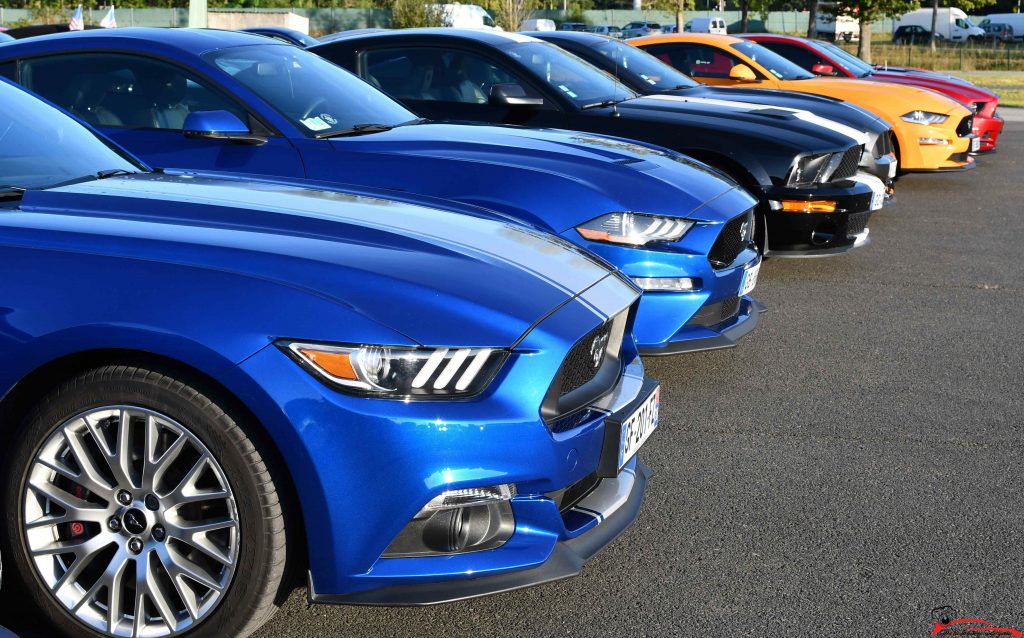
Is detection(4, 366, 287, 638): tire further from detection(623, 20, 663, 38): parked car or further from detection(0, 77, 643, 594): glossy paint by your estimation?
detection(623, 20, 663, 38): parked car

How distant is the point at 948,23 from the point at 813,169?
212 feet

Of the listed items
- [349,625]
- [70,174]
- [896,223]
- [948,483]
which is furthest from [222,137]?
[896,223]

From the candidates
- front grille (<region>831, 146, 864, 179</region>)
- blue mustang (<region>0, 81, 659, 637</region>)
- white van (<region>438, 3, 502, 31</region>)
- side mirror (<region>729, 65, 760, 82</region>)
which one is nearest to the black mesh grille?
blue mustang (<region>0, 81, 659, 637</region>)

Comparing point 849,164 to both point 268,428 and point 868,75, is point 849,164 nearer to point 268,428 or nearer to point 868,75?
point 268,428

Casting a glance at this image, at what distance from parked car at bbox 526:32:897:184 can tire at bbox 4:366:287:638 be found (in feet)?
21.7

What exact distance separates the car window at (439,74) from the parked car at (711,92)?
1.53 m

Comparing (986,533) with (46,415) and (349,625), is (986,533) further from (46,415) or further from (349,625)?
(46,415)

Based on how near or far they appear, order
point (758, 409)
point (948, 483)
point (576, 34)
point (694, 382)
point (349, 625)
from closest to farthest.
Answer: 1. point (349, 625)
2. point (948, 483)
3. point (758, 409)
4. point (694, 382)
5. point (576, 34)

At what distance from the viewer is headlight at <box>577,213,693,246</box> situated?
4.95 meters

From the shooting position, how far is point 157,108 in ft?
18.2

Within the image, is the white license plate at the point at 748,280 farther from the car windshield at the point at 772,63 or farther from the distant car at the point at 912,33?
the distant car at the point at 912,33

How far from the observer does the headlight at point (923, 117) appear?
11.5 metres

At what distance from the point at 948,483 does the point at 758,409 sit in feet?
3.26

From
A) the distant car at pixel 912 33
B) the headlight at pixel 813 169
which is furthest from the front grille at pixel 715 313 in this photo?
the distant car at pixel 912 33
